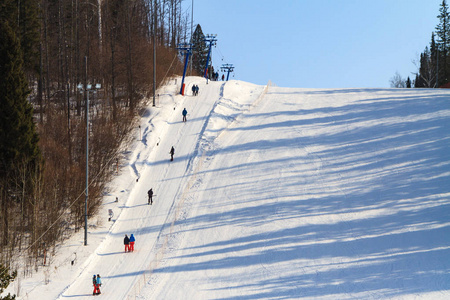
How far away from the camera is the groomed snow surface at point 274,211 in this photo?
21.1m

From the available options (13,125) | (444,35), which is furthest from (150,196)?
(444,35)

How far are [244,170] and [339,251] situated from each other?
434 inches

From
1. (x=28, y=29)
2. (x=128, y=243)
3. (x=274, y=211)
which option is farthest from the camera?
(x=28, y=29)

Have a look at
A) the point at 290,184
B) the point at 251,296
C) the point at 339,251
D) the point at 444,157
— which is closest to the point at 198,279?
the point at 251,296

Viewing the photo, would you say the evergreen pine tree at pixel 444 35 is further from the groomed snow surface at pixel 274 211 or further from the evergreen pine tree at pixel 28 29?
the evergreen pine tree at pixel 28 29

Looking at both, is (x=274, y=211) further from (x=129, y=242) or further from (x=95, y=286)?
(x=95, y=286)

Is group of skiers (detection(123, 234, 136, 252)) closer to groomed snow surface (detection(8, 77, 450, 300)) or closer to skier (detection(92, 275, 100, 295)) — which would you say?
groomed snow surface (detection(8, 77, 450, 300))

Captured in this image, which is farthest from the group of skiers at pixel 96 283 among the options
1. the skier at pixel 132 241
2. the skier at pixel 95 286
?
the skier at pixel 132 241

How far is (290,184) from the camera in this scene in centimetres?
3033

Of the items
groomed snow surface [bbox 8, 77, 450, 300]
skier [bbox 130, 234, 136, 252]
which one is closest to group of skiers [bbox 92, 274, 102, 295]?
groomed snow surface [bbox 8, 77, 450, 300]

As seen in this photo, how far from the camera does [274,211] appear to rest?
27.5 m

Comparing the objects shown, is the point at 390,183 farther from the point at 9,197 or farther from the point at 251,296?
the point at 9,197

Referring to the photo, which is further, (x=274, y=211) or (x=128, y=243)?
(x=274, y=211)

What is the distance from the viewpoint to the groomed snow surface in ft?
69.3
